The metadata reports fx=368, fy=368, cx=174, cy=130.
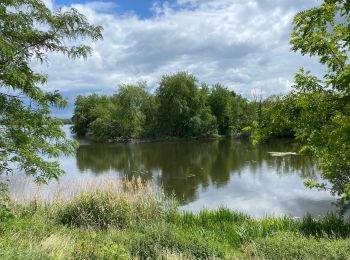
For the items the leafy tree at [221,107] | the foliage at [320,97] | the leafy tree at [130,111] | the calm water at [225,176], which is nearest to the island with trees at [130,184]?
the foliage at [320,97]

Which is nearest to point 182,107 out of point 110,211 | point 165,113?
point 165,113

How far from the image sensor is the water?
15.6m

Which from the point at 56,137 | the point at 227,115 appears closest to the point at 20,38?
the point at 56,137

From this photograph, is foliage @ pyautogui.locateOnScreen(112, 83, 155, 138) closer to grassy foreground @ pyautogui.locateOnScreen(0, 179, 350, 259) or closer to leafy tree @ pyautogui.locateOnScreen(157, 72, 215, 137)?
leafy tree @ pyautogui.locateOnScreen(157, 72, 215, 137)

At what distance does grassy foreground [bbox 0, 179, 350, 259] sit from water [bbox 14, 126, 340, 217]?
325cm

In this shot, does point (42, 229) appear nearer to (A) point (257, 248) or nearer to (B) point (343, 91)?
(A) point (257, 248)

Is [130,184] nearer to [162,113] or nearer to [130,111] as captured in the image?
[130,111]

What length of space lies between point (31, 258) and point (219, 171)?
833 inches

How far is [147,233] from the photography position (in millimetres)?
7348

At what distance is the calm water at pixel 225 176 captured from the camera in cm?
1562

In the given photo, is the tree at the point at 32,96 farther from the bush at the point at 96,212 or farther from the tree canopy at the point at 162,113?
the tree canopy at the point at 162,113

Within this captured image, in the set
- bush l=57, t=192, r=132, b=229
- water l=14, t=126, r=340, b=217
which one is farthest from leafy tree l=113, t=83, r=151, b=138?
bush l=57, t=192, r=132, b=229

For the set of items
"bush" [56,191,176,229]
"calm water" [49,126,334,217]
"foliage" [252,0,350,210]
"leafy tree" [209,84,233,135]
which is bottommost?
"calm water" [49,126,334,217]

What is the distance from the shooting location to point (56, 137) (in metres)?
6.35
